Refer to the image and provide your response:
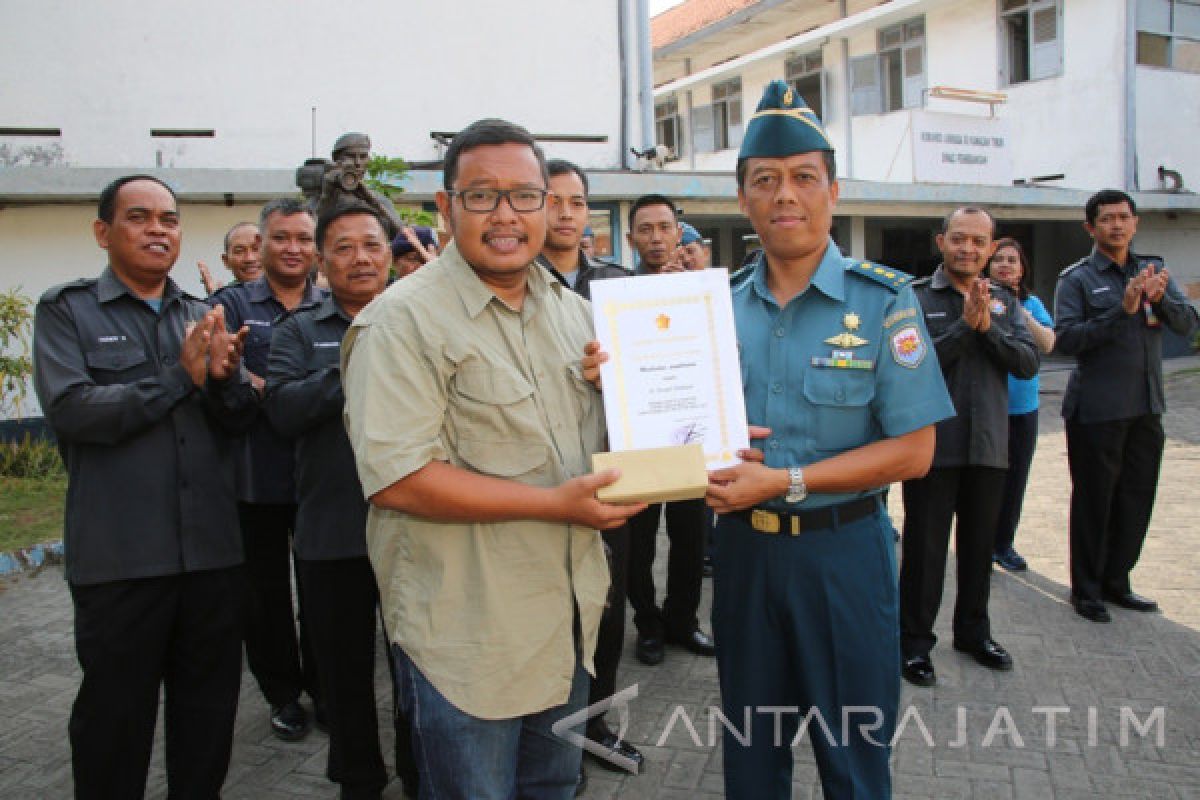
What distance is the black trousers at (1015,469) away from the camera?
5342mm

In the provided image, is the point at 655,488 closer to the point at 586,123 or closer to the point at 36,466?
the point at 36,466

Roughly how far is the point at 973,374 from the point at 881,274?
1902mm

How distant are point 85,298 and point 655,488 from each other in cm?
196

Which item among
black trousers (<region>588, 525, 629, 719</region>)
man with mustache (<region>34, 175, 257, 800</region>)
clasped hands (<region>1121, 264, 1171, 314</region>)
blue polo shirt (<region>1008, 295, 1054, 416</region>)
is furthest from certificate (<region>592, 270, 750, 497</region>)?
blue polo shirt (<region>1008, 295, 1054, 416</region>)

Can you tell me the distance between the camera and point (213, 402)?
8.99 ft

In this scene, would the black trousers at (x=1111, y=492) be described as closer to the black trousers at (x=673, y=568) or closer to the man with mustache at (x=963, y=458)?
the man with mustache at (x=963, y=458)

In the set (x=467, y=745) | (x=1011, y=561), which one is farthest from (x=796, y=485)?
(x=1011, y=561)

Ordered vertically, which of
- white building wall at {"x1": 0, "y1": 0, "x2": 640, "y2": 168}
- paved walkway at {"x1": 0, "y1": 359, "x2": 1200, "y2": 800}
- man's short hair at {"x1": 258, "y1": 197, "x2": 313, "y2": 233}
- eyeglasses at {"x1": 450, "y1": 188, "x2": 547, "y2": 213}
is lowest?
paved walkway at {"x1": 0, "y1": 359, "x2": 1200, "y2": 800}

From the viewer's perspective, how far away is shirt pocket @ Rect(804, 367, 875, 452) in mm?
2236

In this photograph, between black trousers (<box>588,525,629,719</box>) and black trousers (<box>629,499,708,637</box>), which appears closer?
black trousers (<box>588,525,629,719</box>)

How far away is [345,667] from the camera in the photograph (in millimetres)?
2945

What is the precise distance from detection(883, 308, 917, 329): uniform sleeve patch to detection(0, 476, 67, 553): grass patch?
576 centimetres

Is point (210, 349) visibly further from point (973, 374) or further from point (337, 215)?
point (973, 374)

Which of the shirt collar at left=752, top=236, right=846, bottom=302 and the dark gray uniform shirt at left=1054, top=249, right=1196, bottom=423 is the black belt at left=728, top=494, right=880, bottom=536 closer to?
the shirt collar at left=752, top=236, right=846, bottom=302
